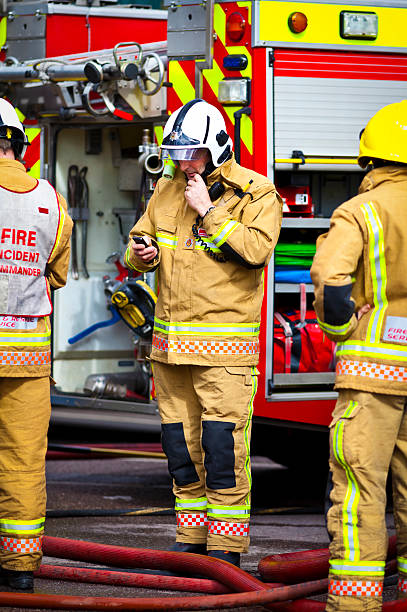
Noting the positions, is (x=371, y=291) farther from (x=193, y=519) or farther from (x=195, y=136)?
(x=193, y=519)

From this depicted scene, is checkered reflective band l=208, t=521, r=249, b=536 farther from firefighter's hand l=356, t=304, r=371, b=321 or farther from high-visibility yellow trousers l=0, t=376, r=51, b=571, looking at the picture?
firefighter's hand l=356, t=304, r=371, b=321

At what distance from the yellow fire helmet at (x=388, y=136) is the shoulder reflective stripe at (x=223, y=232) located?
834 millimetres

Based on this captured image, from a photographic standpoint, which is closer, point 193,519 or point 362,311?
point 362,311

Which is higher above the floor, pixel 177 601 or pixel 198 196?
pixel 198 196

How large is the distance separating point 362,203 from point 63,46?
3.65 metres

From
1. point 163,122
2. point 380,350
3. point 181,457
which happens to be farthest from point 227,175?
point 163,122

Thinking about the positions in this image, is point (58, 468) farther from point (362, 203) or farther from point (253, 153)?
point (362, 203)

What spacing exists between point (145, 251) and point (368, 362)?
51.2 inches

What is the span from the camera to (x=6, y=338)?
463 cm

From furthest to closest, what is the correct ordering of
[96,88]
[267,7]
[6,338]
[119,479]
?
[119,479]
[96,88]
[267,7]
[6,338]

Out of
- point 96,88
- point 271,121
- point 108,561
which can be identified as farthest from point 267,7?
point 108,561

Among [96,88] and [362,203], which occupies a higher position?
[96,88]

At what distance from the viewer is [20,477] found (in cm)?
464

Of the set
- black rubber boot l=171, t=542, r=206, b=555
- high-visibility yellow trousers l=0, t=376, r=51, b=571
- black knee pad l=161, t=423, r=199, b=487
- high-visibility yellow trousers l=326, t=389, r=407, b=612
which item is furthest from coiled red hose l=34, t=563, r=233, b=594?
high-visibility yellow trousers l=326, t=389, r=407, b=612
